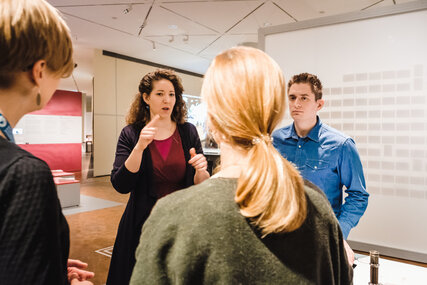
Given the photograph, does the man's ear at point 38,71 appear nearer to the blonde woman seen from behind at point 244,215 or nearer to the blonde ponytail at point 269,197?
the blonde woman seen from behind at point 244,215

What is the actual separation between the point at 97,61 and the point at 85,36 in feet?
3.94

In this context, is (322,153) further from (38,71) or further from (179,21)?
(179,21)

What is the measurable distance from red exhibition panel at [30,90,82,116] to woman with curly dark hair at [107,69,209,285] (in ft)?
28.2

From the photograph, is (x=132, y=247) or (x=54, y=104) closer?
(x=132, y=247)

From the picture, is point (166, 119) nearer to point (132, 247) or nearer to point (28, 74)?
point (132, 247)

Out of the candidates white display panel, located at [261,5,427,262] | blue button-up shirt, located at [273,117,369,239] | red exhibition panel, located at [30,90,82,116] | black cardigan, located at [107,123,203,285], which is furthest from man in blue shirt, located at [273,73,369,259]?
red exhibition panel, located at [30,90,82,116]

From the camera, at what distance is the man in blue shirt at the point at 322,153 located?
67.0 inches

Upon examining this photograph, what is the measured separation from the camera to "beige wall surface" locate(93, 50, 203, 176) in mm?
8516

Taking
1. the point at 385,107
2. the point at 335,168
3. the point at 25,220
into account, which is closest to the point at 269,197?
the point at 25,220

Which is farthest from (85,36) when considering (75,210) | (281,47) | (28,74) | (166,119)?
(28,74)

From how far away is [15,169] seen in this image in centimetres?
62

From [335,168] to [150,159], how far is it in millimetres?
1066

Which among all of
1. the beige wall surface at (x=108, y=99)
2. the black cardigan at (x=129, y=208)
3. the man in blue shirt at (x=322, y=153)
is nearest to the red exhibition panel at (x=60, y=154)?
the beige wall surface at (x=108, y=99)

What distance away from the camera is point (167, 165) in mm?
1816
